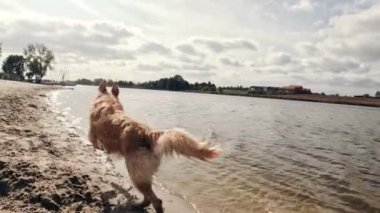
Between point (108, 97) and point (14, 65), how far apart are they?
381 ft

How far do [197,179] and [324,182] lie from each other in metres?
3.96

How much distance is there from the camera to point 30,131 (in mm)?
10328

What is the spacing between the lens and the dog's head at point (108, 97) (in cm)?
768

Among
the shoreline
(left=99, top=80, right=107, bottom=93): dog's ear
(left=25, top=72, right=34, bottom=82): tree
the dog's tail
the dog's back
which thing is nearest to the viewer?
the dog's tail

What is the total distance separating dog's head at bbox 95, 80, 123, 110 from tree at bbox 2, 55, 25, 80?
11355 centimetres

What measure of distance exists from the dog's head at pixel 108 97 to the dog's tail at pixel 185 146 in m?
2.17

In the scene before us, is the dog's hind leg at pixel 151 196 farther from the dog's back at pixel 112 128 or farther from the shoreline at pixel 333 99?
the shoreline at pixel 333 99

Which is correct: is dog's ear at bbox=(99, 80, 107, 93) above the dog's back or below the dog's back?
above

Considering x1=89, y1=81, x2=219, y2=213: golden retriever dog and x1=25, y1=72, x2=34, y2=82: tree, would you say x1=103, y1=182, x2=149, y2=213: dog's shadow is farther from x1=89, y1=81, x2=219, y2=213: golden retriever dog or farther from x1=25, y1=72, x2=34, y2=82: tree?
x1=25, y1=72, x2=34, y2=82: tree

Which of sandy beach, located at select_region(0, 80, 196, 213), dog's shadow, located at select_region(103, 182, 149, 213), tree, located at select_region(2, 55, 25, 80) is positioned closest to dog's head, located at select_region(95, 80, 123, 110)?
sandy beach, located at select_region(0, 80, 196, 213)

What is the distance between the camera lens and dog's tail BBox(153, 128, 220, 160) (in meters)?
5.66

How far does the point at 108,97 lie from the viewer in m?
8.10

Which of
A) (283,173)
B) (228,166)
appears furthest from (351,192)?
(228,166)

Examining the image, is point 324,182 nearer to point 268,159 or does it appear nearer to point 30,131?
point 268,159
